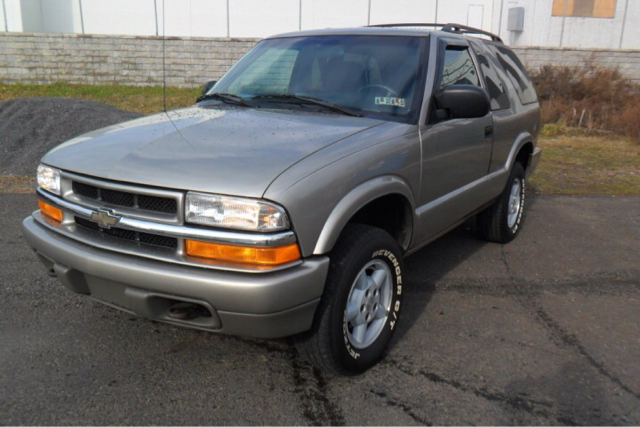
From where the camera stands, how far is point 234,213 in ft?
8.61

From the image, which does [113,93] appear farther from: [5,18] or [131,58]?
[5,18]

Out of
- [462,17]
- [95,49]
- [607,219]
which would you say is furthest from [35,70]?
[607,219]

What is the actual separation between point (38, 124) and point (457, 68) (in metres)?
7.06

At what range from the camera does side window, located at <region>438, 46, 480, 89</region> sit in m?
4.21

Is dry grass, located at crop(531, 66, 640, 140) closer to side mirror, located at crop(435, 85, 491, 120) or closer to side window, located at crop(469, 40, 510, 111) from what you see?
side window, located at crop(469, 40, 510, 111)

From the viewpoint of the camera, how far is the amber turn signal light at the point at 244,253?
2613mm

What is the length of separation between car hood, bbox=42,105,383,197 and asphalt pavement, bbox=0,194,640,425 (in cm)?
110

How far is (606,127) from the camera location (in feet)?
45.5

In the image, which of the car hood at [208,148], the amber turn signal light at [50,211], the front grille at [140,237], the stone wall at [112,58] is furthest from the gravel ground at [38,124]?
the stone wall at [112,58]

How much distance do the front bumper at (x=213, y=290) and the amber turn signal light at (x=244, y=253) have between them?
5 cm

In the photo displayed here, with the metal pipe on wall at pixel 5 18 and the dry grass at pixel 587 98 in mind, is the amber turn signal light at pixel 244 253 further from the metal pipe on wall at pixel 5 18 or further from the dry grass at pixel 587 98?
the metal pipe on wall at pixel 5 18

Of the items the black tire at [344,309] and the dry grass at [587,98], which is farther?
the dry grass at [587,98]

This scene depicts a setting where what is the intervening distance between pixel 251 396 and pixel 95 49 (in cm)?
1735

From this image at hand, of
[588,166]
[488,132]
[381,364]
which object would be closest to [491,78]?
[488,132]
